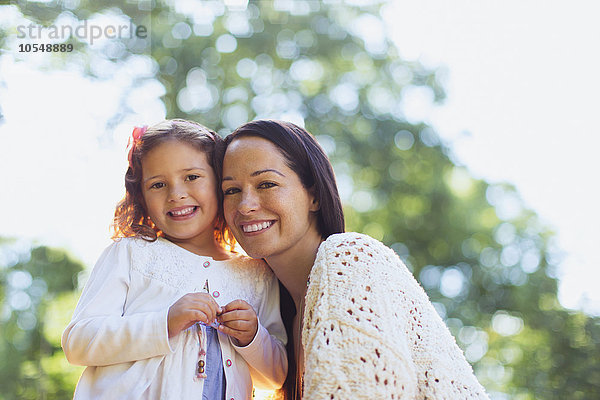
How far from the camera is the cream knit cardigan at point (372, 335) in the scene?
1680 mm

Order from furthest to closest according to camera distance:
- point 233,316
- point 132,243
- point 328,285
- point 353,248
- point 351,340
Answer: point 132,243 → point 233,316 → point 353,248 → point 328,285 → point 351,340

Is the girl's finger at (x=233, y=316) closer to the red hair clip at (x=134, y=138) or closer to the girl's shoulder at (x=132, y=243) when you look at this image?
the girl's shoulder at (x=132, y=243)

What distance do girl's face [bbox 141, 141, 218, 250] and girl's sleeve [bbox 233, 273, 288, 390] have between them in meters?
0.39

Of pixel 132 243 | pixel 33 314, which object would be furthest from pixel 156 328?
pixel 33 314

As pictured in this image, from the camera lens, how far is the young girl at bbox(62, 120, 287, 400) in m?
2.02

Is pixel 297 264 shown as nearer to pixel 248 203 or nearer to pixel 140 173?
pixel 248 203

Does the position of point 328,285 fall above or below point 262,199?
below

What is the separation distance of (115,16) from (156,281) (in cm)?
640

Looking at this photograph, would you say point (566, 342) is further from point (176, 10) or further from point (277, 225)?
point (176, 10)

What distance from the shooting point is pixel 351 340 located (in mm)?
1714

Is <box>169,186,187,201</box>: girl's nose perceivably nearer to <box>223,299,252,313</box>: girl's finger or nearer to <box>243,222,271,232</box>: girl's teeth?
<box>243,222,271,232</box>: girl's teeth

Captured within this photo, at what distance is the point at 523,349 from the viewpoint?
9023 millimetres

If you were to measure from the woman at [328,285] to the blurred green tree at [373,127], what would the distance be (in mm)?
7405

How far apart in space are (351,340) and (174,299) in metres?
0.77
